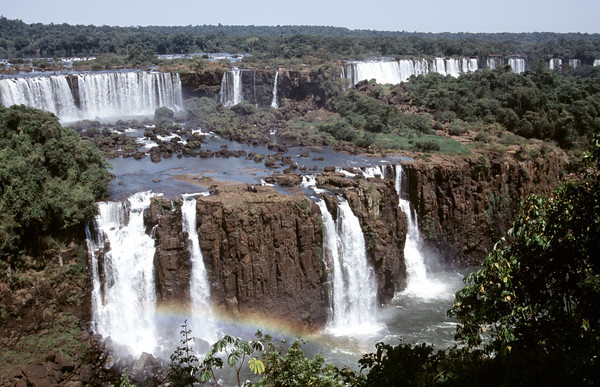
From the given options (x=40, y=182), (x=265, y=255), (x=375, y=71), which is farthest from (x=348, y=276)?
(x=375, y=71)

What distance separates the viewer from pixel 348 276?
72.8 feet

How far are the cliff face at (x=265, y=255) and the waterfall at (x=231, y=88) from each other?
26.4 meters

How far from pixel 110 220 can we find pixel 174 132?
56.4 ft

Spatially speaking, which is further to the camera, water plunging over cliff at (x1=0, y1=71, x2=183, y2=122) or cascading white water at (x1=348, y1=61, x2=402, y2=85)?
cascading white water at (x1=348, y1=61, x2=402, y2=85)

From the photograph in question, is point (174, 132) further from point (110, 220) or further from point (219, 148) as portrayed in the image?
point (110, 220)

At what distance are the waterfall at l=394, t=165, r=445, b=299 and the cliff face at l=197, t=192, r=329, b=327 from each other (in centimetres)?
572

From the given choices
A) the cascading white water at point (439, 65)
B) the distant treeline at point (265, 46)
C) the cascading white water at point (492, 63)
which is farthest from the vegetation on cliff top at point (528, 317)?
the cascading white water at point (492, 63)

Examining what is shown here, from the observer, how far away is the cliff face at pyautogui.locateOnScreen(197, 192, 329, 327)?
65.8ft

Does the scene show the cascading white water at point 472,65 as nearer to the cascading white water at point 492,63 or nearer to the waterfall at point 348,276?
Answer: the cascading white water at point 492,63

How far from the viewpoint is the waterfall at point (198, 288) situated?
19.9 m

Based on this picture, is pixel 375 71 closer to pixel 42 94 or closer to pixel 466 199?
pixel 466 199

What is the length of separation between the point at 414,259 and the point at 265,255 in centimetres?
899

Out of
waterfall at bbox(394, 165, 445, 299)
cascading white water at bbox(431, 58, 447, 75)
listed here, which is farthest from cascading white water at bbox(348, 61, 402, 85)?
waterfall at bbox(394, 165, 445, 299)

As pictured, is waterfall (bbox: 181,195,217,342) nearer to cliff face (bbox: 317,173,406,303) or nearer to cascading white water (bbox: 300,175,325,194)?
cliff face (bbox: 317,173,406,303)
